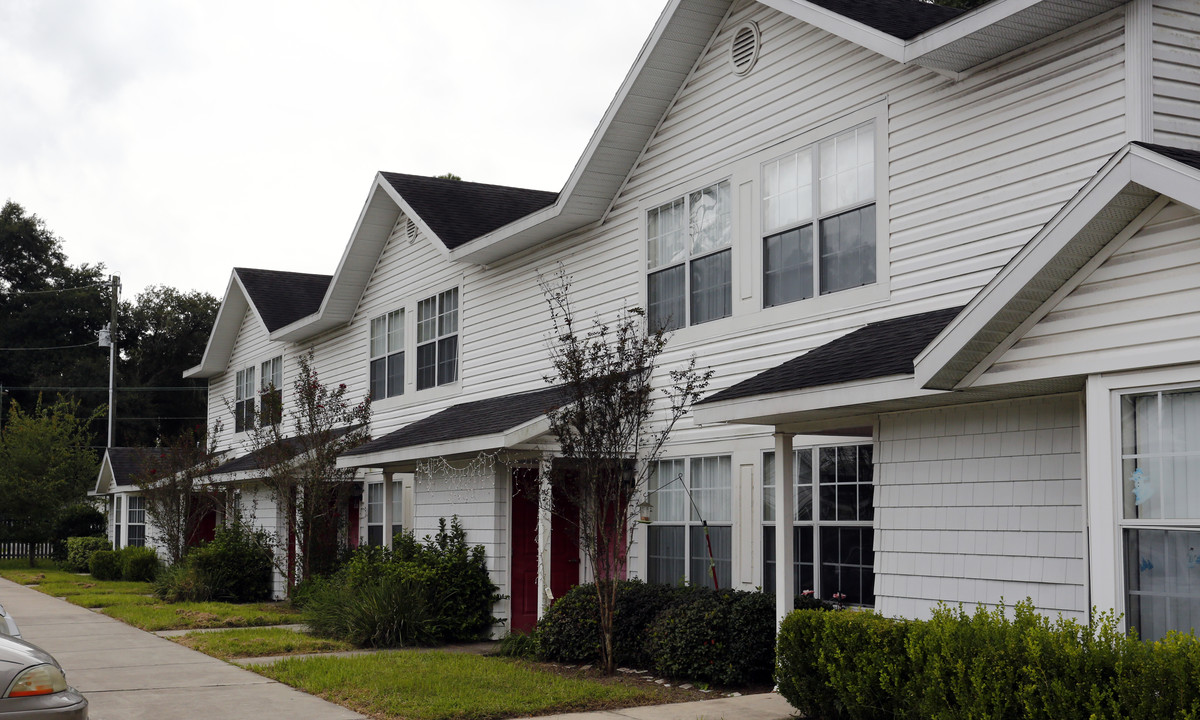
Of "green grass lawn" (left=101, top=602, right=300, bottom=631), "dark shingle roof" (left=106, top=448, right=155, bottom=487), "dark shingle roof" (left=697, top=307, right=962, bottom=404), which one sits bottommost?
"green grass lawn" (left=101, top=602, right=300, bottom=631)

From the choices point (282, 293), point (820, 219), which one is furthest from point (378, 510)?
point (820, 219)

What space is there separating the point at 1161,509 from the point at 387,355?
1755 cm

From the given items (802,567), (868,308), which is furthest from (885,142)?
(802,567)

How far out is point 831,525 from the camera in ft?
38.8

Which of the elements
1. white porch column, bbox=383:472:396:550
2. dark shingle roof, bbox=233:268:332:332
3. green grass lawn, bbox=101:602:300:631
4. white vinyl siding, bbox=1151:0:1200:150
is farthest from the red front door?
dark shingle roof, bbox=233:268:332:332

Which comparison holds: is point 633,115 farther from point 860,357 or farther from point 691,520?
point 860,357

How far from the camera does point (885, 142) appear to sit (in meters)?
11.5

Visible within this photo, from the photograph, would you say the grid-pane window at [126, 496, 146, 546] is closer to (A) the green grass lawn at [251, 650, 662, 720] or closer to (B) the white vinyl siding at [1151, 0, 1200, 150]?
(A) the green grass lawn at [251, 650, 662, 720]

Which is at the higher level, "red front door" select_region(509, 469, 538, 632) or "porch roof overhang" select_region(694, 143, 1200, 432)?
"porch roof overhang" select_region(694, 143, 1200, 432)

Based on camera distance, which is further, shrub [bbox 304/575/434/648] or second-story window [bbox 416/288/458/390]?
second-story window [bbox 416/288/458/390]

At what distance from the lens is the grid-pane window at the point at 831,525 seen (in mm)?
11398

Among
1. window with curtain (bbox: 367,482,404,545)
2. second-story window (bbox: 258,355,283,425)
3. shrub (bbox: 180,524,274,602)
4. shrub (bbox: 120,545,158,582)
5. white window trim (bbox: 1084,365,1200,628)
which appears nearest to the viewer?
white window trim (bbox: 1084,365,1200,628)

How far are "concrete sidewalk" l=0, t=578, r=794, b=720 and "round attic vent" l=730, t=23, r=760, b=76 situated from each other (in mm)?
7101

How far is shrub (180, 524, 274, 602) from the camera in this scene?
906 inches
